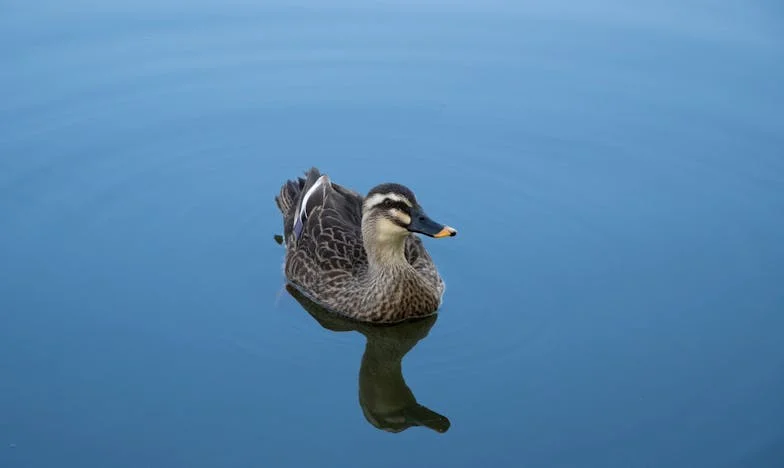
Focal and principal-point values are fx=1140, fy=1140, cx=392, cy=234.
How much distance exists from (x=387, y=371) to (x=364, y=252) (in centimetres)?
140

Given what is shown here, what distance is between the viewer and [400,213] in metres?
8.41

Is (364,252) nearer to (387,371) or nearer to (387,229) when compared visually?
(387,229)

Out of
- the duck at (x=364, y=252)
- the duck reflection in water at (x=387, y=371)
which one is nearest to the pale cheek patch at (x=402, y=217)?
the duck at (x=364, y=252)

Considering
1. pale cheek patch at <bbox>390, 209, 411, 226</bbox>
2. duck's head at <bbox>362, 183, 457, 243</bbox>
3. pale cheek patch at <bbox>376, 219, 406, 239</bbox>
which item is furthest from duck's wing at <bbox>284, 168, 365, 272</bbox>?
pale cheek patch at <bbox>390, 209, 411, 226</bbox>

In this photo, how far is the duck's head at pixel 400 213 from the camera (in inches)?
328

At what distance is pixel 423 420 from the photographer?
761 centimetres

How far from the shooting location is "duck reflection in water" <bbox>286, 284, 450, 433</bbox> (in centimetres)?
765

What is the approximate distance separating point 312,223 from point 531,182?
226cm

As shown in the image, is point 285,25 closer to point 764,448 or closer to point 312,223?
point 312,223

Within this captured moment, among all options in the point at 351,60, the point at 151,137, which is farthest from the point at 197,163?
the point at 351,60

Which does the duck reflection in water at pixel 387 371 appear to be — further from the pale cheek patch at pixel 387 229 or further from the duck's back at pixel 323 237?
the pale cheek patch at pixel 387 229

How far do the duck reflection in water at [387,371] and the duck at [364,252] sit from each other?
2.9 inches

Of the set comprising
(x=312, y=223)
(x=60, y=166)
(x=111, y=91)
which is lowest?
(x=312, y=223)

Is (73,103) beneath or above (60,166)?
above
